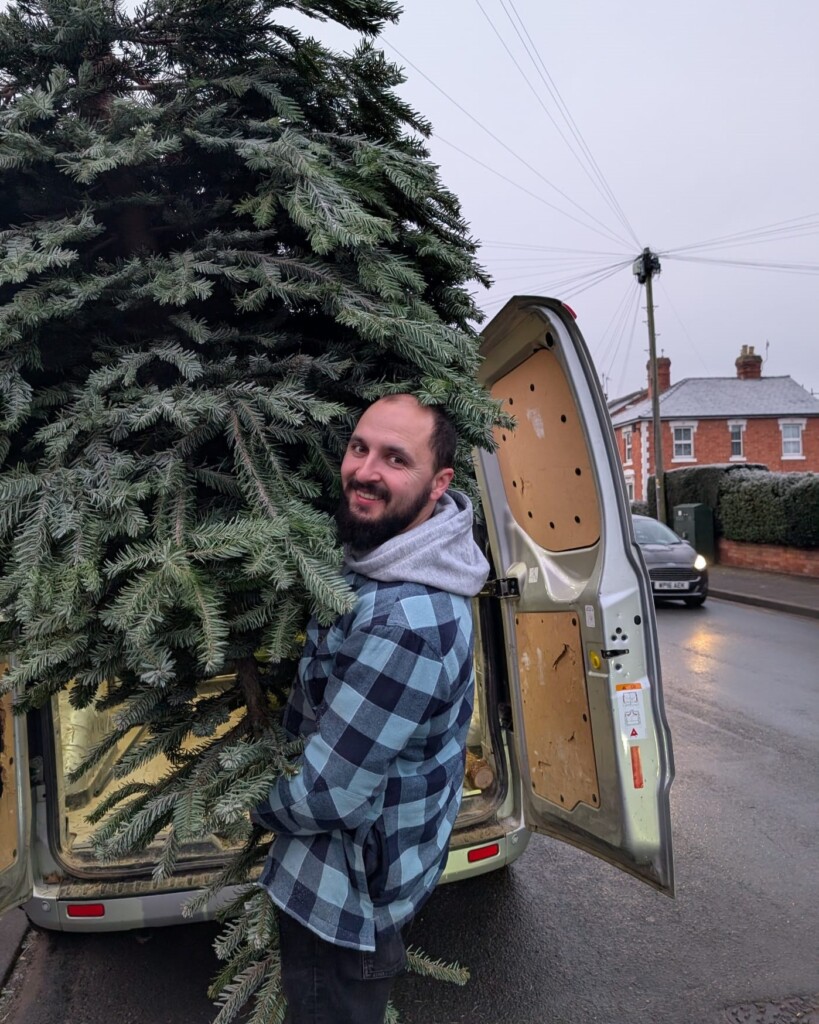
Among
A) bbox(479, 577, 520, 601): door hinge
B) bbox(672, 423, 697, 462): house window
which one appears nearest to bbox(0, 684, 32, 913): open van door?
bbox(479, 577, 520, 601): door hinge

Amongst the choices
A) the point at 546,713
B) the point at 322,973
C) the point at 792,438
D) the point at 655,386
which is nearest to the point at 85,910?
the point at 322,973

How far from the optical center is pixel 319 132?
199 cm

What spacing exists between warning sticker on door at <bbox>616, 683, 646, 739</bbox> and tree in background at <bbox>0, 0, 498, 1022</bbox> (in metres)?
1.01

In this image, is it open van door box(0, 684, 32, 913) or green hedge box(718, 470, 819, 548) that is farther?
green hedge box(718, 470, 819, 548)

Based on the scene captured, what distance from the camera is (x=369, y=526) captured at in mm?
1757

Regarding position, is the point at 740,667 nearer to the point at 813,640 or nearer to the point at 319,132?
the point at 813,640

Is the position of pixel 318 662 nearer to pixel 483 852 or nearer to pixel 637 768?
pixel 637 768

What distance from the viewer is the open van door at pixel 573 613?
2.59 metres

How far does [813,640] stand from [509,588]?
8.66 m

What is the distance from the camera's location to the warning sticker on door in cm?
259

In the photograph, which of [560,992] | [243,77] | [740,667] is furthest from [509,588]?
[740,667]

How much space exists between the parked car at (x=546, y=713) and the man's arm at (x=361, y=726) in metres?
1.22

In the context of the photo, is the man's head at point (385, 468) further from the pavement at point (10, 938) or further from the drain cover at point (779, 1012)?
the pavement at point (10, 938)

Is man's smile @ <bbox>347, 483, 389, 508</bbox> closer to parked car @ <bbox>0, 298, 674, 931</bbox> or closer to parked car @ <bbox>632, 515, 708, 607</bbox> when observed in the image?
parked car @ <bbox>0, 298, 674, 931</bbox>
